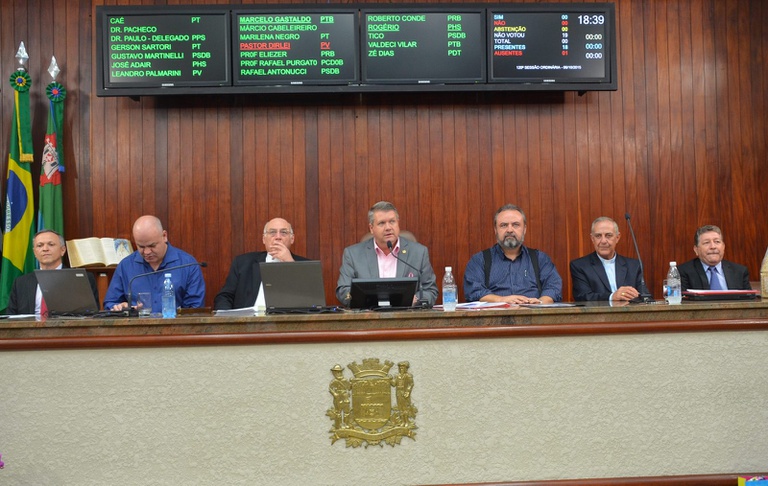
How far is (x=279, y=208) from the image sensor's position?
5.57 metres

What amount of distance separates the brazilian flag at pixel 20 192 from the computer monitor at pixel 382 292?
272 centimetres

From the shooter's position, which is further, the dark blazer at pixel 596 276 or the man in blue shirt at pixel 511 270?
the dark blazer at pixel 596 276

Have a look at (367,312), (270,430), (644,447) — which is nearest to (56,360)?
(270,430)

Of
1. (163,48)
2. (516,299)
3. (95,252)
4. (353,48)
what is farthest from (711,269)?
(95,252)

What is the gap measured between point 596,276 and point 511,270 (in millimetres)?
624

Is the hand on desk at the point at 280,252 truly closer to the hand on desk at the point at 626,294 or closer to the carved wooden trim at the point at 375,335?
the carved wooden trim at the point at 375,335

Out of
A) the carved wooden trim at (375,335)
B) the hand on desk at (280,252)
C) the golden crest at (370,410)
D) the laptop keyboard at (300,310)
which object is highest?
the hand on desk at (280,252)

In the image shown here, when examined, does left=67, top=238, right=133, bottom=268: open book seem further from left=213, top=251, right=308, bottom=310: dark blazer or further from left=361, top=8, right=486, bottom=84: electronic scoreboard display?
left=361, top=8, right=486, bottom=84: electronic scoreboard display

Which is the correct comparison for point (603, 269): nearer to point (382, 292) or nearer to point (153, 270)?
point (382, 292)

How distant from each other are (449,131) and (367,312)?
2.57 m

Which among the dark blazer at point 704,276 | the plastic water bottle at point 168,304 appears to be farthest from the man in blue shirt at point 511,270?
the plastic water bottle at point 168,304

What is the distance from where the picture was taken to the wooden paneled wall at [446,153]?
554cm

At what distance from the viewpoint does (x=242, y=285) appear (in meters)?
4.95

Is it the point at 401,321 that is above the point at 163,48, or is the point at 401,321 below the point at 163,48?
below
